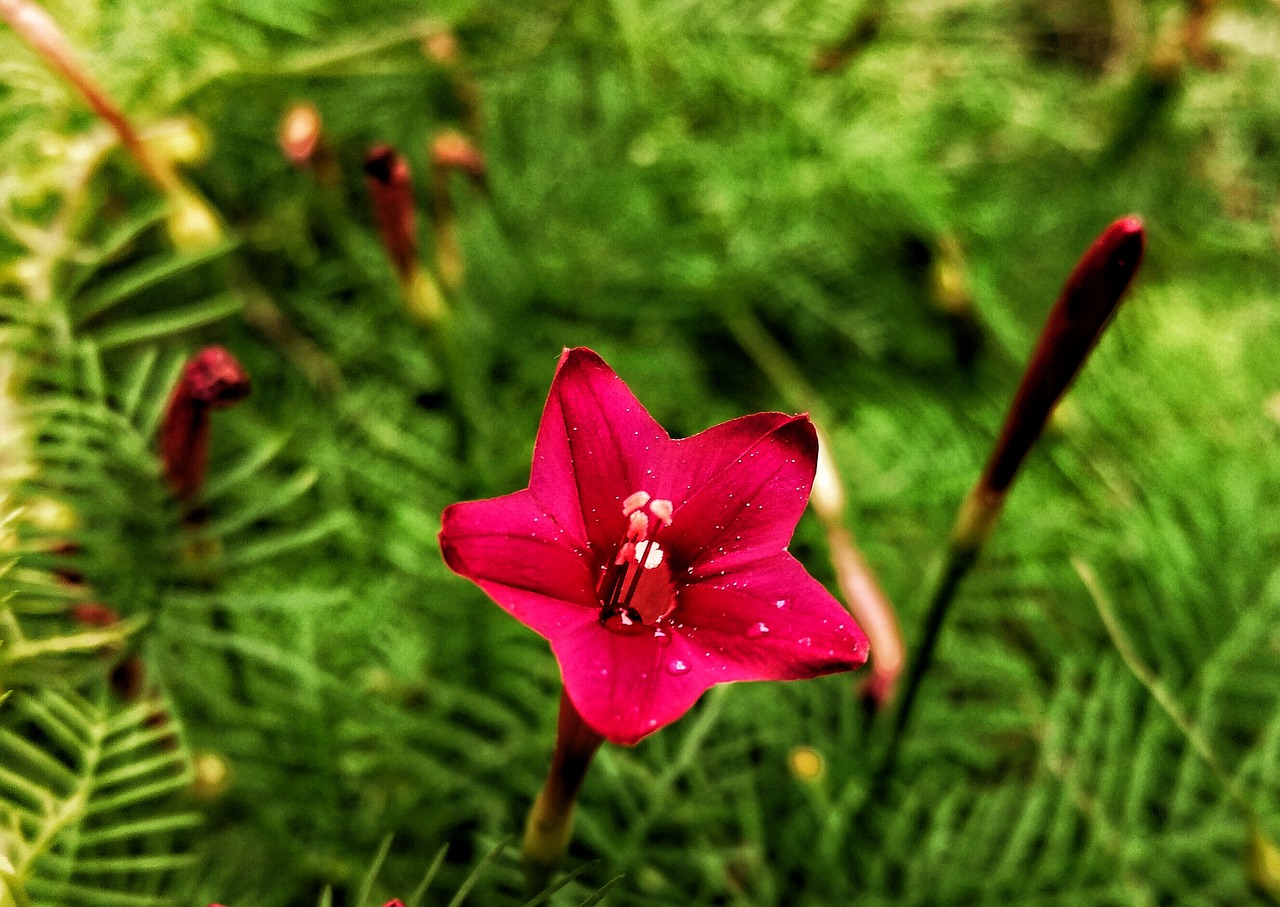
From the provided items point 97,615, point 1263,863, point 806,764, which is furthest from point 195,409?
point 1263,863

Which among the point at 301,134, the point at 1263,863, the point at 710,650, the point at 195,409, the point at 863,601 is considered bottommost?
the point at 1263,863

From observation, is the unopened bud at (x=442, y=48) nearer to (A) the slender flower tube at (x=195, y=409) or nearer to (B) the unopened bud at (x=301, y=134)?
(B) the unopened bud at (x=301, y=134)

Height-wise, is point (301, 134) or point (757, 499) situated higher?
point (301, 134)

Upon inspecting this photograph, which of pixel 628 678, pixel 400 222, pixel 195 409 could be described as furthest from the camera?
pixel 400 222

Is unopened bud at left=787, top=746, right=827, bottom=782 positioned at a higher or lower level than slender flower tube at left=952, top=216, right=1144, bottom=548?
lower

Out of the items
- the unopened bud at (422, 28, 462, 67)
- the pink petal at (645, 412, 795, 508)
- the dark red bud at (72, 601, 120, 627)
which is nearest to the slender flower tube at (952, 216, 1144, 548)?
the pink petal at (645, 412, 795, 508)

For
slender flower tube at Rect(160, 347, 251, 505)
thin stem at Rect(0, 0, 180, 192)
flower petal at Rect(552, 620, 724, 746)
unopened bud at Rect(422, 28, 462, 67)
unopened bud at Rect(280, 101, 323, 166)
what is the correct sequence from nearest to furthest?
flower petal at Rect(552, 620, 724, 746) < slender flower tube at Rect(160, 347, 251, 505) < thin stem at Rect(0, 0, 180, 192) < unopened bud at Rect(280, 101, 323, 166) < unopened bud at Rect(422, 28, 462, 67)

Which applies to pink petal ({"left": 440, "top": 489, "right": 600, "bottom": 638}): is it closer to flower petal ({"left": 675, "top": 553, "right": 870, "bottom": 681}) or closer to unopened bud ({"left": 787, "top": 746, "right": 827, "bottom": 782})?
flower petal ({"left": 675, "top": 553, "right": 870, "bottom": 681})

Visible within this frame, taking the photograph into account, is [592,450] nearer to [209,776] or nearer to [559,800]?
[559,800]
